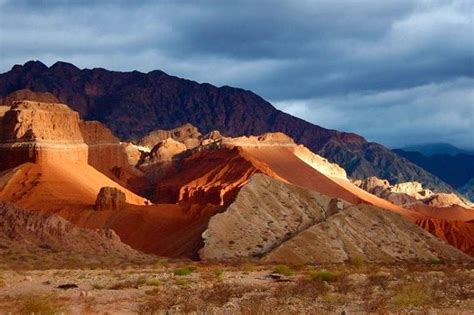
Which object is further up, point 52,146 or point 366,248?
point 52,146

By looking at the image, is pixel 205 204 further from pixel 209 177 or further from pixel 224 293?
pixel 224 293

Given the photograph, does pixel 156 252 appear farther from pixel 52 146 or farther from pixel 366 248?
pixel 52 146

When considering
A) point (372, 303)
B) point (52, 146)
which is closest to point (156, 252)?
point (52, 146)

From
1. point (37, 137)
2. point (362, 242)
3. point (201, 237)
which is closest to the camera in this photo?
point (362, 242)

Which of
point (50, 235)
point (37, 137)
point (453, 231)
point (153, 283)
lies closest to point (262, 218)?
point (50, 235)

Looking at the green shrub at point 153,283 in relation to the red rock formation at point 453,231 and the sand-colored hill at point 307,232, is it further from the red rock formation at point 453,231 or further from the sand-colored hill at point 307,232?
the red rock formation at point 453,231

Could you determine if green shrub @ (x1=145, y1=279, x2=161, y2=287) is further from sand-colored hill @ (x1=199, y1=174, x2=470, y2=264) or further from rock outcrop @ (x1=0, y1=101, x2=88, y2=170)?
rock outcrop @ (x1=0, y1=101, x2=88, y2=170)

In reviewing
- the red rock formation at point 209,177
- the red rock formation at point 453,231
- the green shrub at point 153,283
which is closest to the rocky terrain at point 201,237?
the green shrub at point 153,283
